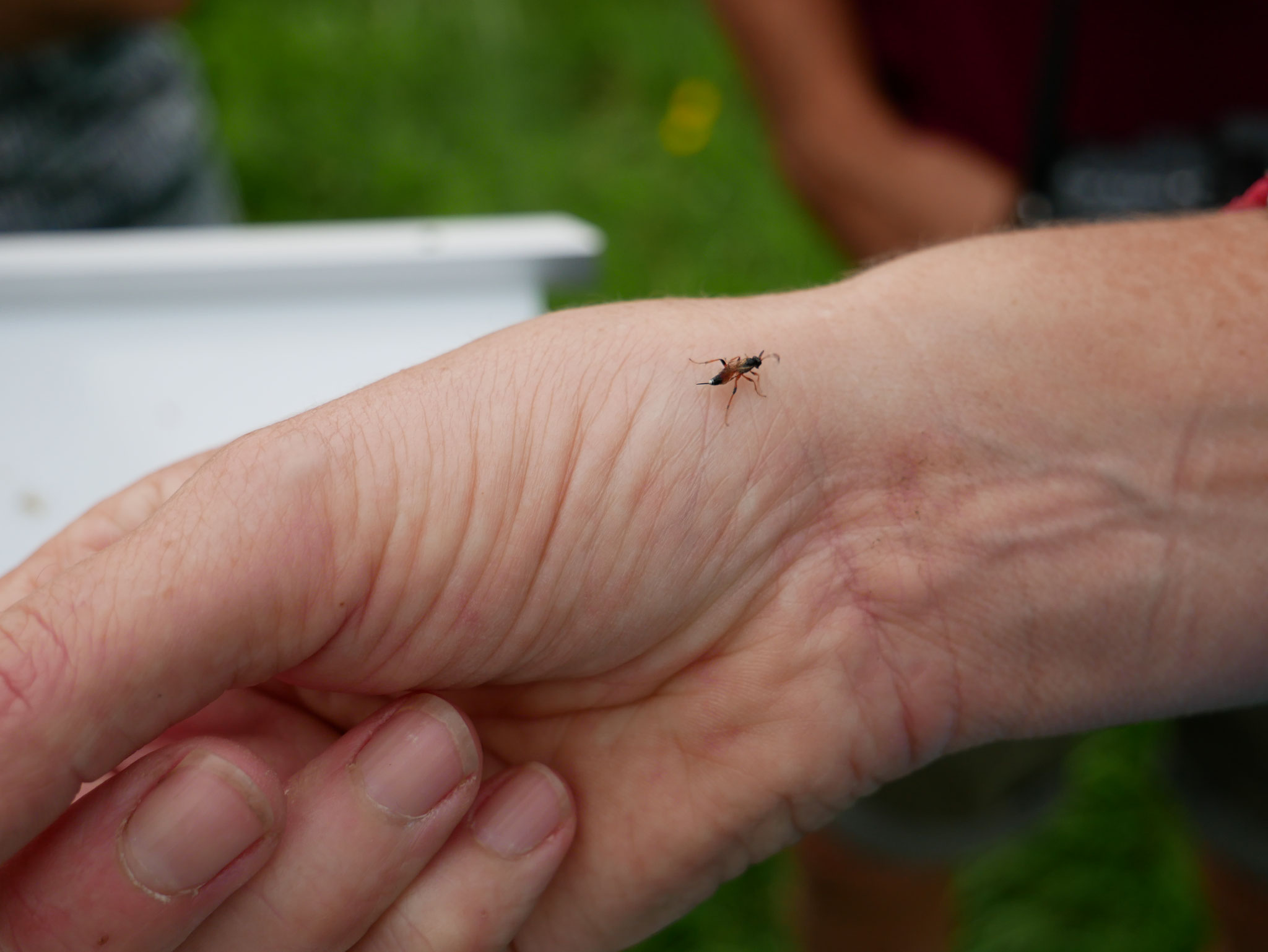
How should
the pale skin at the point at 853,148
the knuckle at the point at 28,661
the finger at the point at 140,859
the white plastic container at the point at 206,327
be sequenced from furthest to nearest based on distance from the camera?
the pale skin at the point at 853,148 → the white plastic container at the point at 206,327 → the finger at the point at 140,859 → the knuckle at the point at 28,661

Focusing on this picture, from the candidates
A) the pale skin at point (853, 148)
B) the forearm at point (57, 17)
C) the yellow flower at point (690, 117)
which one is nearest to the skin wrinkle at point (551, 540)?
the pale skin at point (853, 148)

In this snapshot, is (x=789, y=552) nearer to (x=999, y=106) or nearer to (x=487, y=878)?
(x=487, y=878)

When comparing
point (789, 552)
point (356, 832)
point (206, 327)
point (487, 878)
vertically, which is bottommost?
point (487, 878)

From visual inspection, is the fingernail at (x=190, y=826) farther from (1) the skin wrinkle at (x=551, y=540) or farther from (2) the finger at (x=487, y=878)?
(1) the skin wrinkle at (x=551, y=540)

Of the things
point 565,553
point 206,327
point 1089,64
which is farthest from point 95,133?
point 1089,64

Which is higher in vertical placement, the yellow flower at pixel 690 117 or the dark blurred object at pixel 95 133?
the dark blurred object at pixel 95 133

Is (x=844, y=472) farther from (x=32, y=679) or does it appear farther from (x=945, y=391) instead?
(x=32, y=679)

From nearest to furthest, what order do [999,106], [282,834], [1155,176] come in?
1. [282,834]
2. [1155,176]
3. [999,106]
